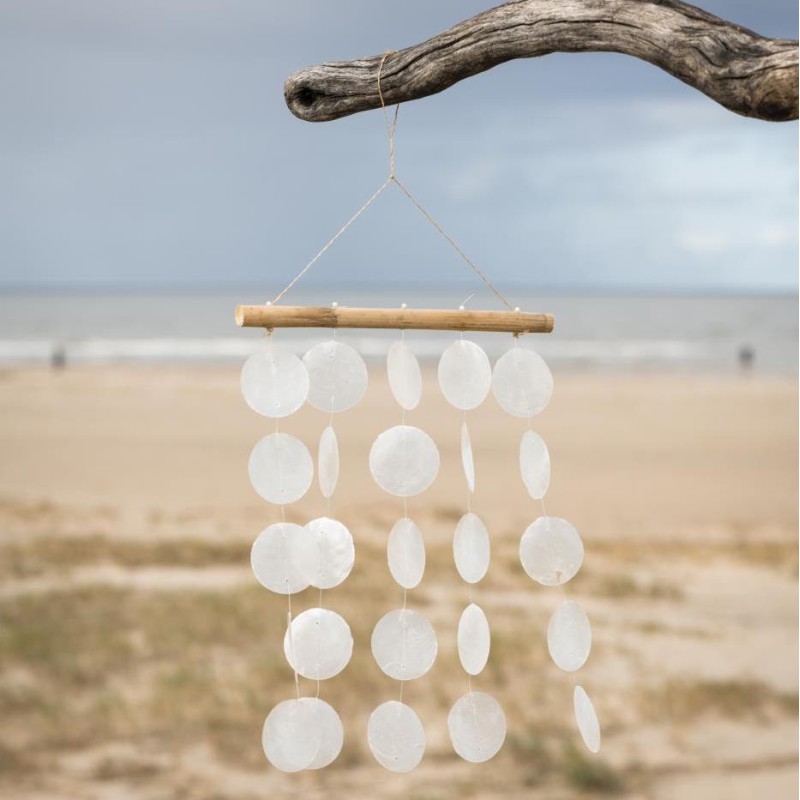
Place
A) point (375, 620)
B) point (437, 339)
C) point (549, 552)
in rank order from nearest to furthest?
point (549, 552)
point (375, 620)
point (437, 339)

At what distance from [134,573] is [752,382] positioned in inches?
568

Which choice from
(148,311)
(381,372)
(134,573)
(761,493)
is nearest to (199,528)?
(134,573)

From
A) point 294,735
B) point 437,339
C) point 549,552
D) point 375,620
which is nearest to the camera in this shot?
point 294,735

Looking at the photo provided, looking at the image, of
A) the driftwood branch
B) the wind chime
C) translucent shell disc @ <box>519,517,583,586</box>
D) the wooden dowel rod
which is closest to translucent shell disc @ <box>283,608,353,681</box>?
the wind chime

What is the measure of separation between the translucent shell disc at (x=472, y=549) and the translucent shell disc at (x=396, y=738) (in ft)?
0.62

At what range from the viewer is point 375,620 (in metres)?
4.77

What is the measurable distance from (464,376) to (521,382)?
3.1 inches

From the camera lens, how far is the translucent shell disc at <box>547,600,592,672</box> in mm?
1285

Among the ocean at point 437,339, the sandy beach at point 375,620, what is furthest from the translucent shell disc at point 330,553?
the ocean at point 437,339

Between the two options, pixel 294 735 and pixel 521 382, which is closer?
pixel 294 735

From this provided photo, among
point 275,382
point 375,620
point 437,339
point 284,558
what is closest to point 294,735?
point 284,558

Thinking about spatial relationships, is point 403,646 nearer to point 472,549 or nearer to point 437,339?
point 472,549

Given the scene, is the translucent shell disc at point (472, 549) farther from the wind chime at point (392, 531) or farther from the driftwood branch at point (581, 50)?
the driftwood branch at point (581, 50)

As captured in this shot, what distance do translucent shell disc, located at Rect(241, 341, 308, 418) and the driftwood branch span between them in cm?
38
